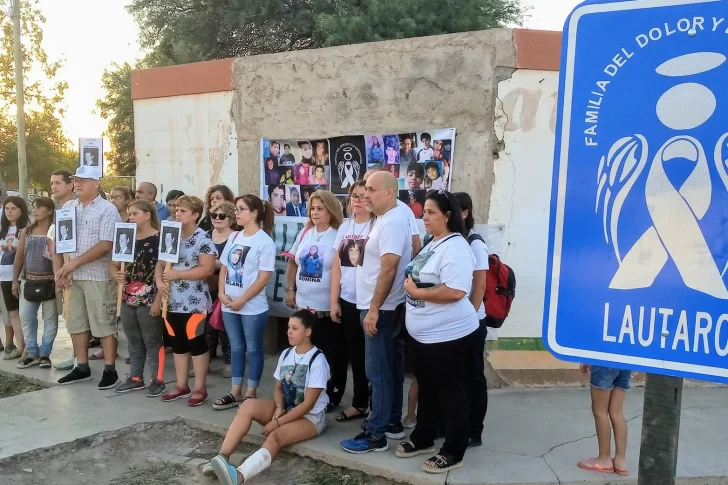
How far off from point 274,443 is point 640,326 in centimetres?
321

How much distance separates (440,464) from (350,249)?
1.58 meters

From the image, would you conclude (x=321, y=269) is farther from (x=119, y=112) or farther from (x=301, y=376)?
(x=119, y=112)

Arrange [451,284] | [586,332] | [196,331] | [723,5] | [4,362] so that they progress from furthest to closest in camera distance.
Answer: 1. [4,362]
2. [196,331]
3. [451,284]
4. [586,332]
5. [723,5]

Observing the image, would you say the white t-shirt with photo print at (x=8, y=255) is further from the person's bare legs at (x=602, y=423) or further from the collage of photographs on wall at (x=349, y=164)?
the person's bare legs at (x=602, y=423)

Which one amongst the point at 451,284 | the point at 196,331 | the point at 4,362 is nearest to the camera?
the point at 451,284

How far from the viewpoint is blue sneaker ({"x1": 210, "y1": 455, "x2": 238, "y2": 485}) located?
3.74m

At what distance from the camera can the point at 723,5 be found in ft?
4.28

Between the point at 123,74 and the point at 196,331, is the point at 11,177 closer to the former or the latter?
the point at 123,74

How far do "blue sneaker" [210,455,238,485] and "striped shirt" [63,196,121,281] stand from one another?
259 cm

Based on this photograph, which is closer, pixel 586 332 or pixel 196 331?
pixel 586 332

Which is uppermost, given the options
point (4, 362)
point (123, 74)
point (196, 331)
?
point (123, 74)

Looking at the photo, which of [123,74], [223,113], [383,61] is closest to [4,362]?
[223,113]

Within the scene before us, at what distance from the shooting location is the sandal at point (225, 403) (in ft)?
16.5

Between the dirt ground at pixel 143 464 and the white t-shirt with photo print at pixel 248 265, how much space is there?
1053mm
